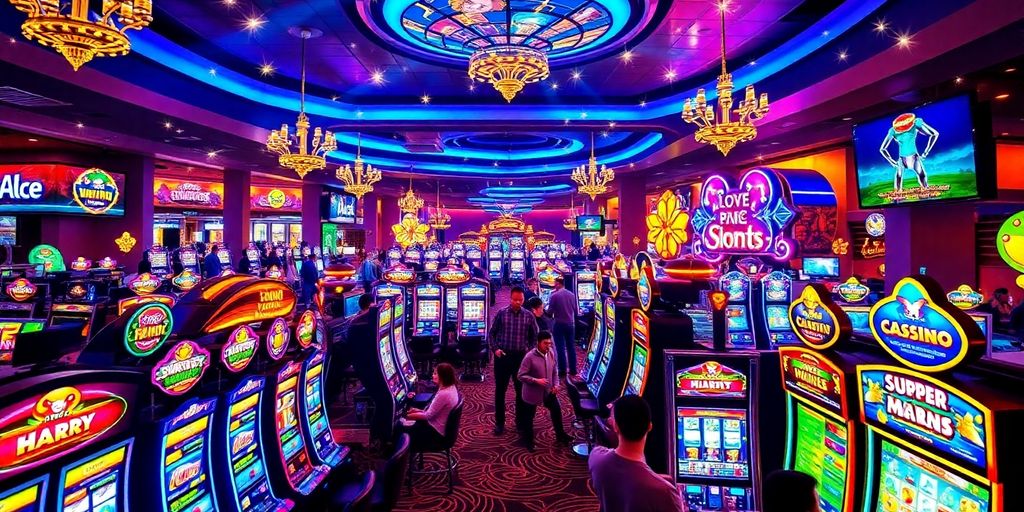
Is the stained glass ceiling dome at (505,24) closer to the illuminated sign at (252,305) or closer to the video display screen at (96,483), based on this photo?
the illuminated sign at (252,305)

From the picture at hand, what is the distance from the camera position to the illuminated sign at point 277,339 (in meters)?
3.24

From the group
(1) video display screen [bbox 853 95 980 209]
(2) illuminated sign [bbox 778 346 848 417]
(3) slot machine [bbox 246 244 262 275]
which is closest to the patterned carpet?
(2) illuminated sign [bbox 778 346 848 417]

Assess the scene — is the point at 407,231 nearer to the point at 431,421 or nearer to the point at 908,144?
the point at 431,421

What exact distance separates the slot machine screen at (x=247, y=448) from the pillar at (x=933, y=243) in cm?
764

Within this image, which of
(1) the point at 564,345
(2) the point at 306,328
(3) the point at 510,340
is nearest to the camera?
(2) the point at 306,328

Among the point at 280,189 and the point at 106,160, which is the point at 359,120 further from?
the point at 280,189

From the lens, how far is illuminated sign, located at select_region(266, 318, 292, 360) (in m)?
3.24

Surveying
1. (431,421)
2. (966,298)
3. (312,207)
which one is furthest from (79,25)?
(312,207)

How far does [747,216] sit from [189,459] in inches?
175

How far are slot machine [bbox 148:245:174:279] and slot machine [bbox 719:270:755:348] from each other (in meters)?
12.2

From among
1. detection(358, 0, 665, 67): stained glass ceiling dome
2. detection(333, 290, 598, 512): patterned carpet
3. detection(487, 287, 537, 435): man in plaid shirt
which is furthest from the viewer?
detection(358, 0, 665, 67): stained glass ceiling dome

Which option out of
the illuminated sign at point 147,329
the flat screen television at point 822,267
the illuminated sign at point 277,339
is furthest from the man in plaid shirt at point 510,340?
the flat screen television at point 822,267

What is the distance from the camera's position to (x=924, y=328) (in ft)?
6.67

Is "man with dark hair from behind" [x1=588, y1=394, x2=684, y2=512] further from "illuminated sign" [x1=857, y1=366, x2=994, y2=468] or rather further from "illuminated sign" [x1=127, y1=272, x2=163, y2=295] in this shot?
"illuminated sign" [x1=127, y1=272, x2=163, y2=295]
